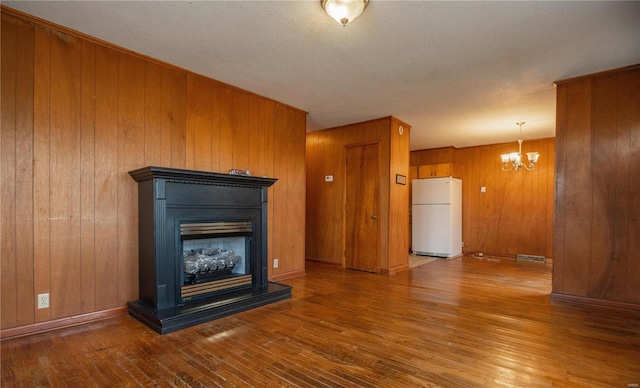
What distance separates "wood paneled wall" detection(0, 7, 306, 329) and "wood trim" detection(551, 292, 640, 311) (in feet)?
13.3

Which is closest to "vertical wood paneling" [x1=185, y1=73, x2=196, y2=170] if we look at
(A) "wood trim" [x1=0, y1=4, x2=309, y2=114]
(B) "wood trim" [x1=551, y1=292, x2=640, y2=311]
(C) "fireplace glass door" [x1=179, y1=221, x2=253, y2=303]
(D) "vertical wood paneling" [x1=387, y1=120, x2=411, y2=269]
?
(A) "wood trim" [x1=0, y1=4, x2=309, y2=114]

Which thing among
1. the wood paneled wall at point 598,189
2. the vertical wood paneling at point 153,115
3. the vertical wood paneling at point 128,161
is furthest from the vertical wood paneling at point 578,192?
the vertical wood paneling at point 128,161

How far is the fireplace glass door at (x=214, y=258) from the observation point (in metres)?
2.91

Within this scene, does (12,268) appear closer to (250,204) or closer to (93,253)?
(93,253)

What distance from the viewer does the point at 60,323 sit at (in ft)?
8.14

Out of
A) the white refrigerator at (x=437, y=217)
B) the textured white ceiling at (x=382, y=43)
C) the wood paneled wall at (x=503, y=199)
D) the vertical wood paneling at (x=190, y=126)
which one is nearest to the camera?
the textured white ceiling at (x=382, y=43)

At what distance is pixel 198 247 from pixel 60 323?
3.96 feet

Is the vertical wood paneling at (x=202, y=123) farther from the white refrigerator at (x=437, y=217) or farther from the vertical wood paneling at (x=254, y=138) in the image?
the white refrigerator at (x=437, y=217)

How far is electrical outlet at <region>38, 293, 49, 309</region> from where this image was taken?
2.40m

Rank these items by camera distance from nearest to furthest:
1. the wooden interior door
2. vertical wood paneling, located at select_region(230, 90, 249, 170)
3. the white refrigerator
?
1. vertical wood paneling, located at select_region(230, 90, 249, 170)
2. the wooden interior door
3. the white refrigerator

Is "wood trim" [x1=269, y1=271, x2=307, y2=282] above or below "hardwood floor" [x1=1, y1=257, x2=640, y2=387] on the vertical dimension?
below

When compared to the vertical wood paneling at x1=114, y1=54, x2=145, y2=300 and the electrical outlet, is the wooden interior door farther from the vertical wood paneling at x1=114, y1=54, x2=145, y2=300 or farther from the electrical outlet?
the electrical outlet

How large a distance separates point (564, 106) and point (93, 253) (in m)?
4.90

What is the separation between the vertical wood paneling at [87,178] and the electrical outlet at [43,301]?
0.22m
